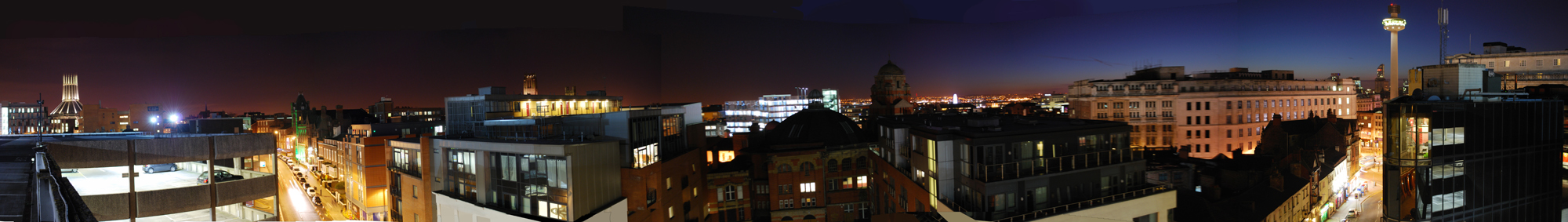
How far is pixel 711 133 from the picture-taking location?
4825cm

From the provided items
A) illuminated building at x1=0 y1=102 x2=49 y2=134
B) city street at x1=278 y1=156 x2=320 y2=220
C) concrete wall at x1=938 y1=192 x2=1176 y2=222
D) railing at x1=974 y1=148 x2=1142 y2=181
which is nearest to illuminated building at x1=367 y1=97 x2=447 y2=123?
city street at x1=278 y1=156 x2=320 y2=220

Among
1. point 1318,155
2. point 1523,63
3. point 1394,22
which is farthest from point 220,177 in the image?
point 1523,63

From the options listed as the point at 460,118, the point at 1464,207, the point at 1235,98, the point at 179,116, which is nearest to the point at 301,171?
the point at 179,116

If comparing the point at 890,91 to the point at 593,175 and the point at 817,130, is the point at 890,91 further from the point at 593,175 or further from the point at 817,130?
the point at 593,175

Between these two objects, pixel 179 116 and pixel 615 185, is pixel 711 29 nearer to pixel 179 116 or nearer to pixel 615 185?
pixel 615 185

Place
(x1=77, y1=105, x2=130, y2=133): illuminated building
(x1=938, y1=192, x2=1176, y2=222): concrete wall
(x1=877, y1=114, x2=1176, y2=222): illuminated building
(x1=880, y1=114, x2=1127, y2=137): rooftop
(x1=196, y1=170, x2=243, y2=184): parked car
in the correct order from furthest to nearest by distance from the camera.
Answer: (x1=77, y1=105, x2=130, y2=133): illuminated building < (x1=880, y1=114, x2=1127, y2=137): rooftop < (x1=938, y1=192, x2=1176, y2=222): concrete wall < (x1=877, y1=114, x2=1176, y2=222): illuminated building < (x1=196, y1=170, x2=243, y2=184): parked car

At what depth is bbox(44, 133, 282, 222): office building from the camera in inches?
358

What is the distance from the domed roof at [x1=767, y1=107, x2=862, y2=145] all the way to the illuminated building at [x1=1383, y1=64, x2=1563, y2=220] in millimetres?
18596

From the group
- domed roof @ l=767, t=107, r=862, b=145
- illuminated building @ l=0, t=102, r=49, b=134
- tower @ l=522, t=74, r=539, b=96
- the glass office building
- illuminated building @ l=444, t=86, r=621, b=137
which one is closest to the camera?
the glass office building

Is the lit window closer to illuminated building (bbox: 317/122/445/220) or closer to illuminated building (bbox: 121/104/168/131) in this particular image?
illuminated building (bbox: 317/122/445/220)

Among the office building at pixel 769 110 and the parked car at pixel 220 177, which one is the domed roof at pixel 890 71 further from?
the parked car at pixel 220 177

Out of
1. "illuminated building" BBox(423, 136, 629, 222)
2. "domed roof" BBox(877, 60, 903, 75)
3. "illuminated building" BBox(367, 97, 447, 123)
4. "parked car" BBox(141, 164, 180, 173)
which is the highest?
"domed roof" BBox(877, 60, 903, 75)

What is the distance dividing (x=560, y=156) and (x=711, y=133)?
33.0m

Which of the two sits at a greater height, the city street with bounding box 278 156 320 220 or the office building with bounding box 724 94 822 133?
the office building with bounding box 724 94 822 133
